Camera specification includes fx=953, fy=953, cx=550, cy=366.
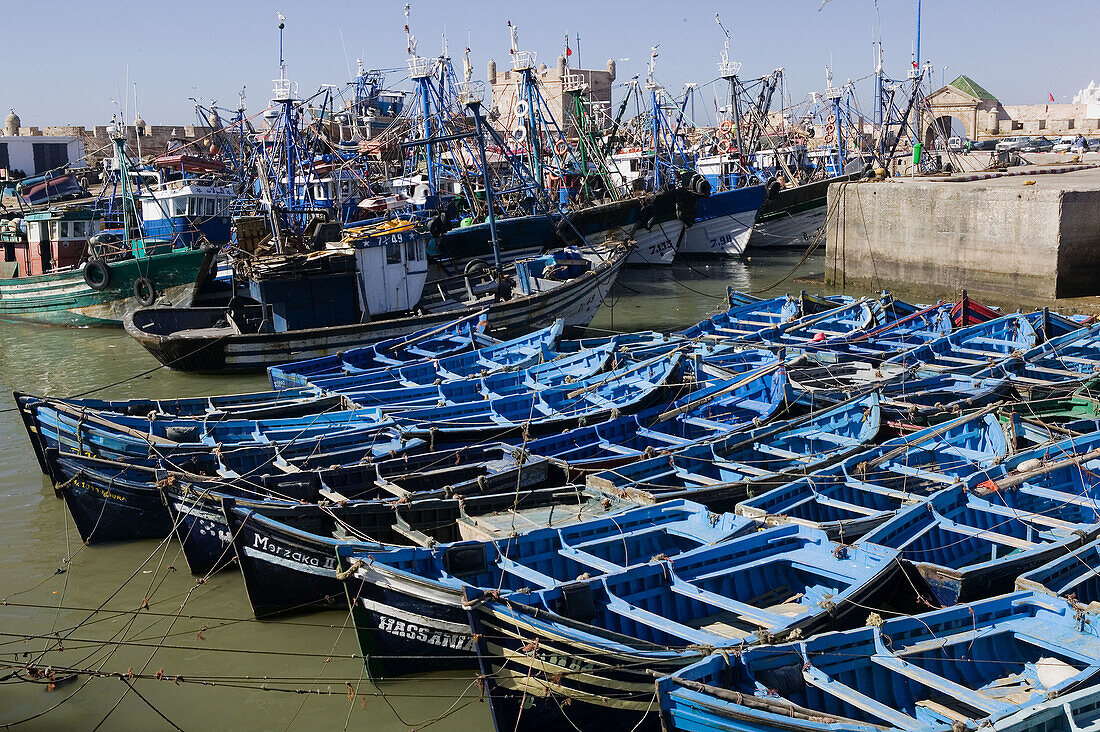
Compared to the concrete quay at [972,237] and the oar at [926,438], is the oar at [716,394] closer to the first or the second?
the oar at [926,438]

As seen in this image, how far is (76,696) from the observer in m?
8.59

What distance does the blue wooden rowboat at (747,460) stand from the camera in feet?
32.8

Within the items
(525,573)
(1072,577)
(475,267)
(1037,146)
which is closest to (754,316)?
(475,267)

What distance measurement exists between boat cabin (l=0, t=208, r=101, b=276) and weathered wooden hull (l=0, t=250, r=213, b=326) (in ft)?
5.39

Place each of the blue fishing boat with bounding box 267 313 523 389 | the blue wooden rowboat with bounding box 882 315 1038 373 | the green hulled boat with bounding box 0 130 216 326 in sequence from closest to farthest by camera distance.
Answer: the blue wooden rowboat with bounding box 882 315 1038 373, the blue fishing boat with bounding box 267 313 523 389, the green hulled boat with bounding box 0 130 216 326

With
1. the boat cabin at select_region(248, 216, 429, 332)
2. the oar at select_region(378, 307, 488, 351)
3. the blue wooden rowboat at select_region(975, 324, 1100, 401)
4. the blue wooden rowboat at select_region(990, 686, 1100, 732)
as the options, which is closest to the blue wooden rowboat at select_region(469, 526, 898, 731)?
the blue wooden rowboat at select_region(990, 686, 1100, 732)

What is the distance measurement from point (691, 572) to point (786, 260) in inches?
1175

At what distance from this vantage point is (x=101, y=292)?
26.5m

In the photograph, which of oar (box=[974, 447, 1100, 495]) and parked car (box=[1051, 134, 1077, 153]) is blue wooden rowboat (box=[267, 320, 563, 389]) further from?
parked car (box=[1051, 134, 1077, 153])

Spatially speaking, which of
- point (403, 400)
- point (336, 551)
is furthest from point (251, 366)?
point (336, 551)

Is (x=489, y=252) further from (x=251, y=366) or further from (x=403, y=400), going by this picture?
(x=403, y=400)

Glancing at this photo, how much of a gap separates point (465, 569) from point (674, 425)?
5.41 m

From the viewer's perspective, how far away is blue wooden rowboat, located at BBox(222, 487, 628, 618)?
29.2 ft

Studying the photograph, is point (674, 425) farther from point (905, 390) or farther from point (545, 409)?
point (905, 390)
